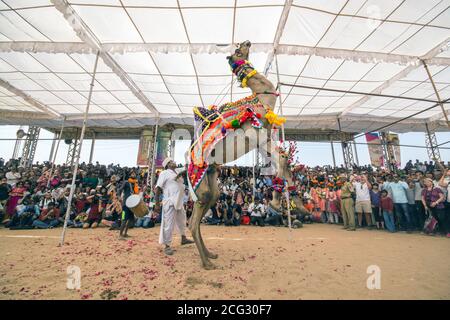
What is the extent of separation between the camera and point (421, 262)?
3.57 m

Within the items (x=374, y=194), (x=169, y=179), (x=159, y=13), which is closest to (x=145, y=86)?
(x=159, y=13)

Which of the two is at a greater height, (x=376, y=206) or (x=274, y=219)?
(x=376, y=206)

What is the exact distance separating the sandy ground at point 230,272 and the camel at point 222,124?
0.63 meters

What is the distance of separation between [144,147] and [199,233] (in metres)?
19.4

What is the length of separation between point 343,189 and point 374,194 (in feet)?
4.24

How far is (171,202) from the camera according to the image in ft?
16.5

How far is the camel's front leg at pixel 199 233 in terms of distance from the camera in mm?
3219

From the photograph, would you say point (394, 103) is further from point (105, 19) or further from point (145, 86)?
point (105, 19)

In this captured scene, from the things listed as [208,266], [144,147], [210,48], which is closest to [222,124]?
[208,266]

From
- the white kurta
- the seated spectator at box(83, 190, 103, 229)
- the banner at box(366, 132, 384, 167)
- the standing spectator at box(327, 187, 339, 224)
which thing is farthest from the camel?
the banner at box(366, 132, 384, 167)

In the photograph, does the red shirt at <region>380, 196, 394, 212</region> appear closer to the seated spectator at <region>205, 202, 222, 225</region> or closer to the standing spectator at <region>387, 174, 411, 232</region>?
the standing spectator at <region>387, 174, 411, 232</region>

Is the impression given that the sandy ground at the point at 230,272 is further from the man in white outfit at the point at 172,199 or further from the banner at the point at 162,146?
the banner at the point at 162,146

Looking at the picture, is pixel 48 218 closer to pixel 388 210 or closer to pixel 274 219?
pixel 274 219

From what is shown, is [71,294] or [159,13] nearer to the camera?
[71,294]
